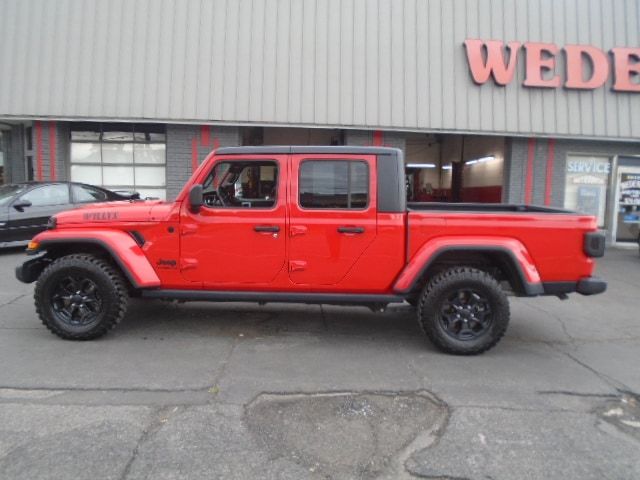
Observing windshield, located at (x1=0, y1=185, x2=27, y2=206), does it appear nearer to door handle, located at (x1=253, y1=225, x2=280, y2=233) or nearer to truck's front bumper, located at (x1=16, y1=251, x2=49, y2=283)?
truck's front bumper, located at (x1=16, y1=251, x2=49, y2=283)

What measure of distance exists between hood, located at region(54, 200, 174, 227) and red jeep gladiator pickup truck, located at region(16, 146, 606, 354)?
1cm

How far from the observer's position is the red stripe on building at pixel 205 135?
11086 millimetres

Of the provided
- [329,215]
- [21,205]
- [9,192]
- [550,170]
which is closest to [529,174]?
[550,170]

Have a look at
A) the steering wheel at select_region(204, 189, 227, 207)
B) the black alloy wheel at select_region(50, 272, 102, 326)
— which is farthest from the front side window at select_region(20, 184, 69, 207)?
the steering wheel at select_region(204, 189, 227, 207)

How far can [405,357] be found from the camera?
429cm

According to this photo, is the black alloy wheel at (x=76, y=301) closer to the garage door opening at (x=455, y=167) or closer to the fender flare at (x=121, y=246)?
the fender flare at (x=121, y=246)

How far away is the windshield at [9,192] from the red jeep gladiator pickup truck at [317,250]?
5.14m

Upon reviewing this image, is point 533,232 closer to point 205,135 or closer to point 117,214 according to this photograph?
point 117,214

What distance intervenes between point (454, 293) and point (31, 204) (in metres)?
8.38

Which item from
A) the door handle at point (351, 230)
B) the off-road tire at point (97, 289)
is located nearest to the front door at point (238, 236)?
the door handle at point (351, 230)

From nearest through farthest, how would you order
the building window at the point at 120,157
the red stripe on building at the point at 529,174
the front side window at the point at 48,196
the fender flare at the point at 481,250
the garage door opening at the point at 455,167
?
the fender flare at the point at 481,250 < the front side window at the point at 48,196 < the red stripe on building at the point at 529,174 < the building window at the point at 120,157 < the garage door opening at the point at 455,167

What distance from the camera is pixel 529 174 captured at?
11.5m

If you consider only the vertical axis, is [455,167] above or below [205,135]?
below

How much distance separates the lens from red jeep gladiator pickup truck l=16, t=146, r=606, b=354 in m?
4.24
